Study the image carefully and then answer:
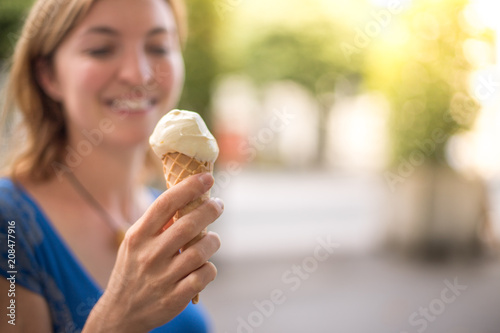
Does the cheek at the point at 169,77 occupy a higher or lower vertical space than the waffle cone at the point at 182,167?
higher

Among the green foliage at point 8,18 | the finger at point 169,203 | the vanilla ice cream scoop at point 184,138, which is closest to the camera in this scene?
the finger at point 169,203

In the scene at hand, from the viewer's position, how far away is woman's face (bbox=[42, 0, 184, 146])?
162cm

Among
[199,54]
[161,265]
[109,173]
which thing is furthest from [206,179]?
[199,54]

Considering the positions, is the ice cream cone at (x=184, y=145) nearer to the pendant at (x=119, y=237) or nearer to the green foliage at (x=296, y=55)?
the pendant at (x=119, y=237)

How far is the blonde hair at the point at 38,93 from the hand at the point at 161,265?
79 cm

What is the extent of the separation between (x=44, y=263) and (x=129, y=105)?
596 millimetres

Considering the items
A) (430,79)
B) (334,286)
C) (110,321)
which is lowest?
(334,286)

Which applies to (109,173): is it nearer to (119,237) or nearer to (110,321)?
(119,237)

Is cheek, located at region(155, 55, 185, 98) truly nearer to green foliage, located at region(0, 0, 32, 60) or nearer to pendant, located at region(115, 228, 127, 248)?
pendant, located at region(115, 228, 127, 248)

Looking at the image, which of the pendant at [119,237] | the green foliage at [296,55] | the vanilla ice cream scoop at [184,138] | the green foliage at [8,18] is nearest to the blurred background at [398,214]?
the green foliage at [8,18]

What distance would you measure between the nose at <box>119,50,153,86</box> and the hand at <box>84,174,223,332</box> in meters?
0.58

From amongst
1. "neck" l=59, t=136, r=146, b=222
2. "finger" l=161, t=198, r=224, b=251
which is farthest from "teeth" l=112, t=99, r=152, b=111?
"finger" l=161, t=198, r=224, b=251

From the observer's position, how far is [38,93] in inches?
74.5

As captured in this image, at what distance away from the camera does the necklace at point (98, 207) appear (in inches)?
74.0
